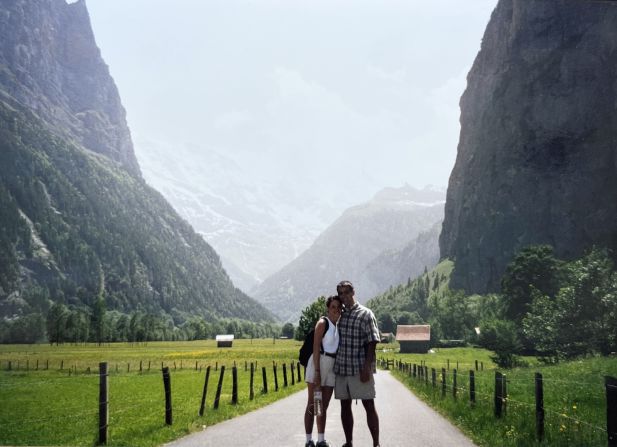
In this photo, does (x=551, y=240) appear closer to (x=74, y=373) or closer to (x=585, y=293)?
(x=585, y=293)

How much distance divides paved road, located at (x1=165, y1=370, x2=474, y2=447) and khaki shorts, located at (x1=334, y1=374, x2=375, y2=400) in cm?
274

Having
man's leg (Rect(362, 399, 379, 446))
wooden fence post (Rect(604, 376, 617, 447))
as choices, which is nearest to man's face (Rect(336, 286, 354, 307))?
man's leg (Rect(362, 399, 379, 446))

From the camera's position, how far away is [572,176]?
171625mm

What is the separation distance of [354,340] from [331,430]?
244 inches

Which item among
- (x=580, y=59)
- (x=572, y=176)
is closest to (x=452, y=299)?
(x=572, y=176)

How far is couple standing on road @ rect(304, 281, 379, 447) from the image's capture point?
11.6 m

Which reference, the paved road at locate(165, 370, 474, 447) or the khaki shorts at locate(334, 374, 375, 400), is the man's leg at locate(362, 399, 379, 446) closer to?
the khaki shorts at locate(334, 374, 375, 400)

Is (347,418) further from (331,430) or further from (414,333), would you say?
(414,333)

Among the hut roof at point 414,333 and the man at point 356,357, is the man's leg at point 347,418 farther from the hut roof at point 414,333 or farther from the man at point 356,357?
the hut roof at point 414,333

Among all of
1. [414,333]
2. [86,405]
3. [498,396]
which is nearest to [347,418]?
[498,396]

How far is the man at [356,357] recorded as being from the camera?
37.9 ft

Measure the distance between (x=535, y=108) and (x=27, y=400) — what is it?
184 metres

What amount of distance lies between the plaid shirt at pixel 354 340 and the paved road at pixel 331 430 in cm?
312

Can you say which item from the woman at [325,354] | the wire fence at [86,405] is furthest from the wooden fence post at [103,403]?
the woman at [325,354]
